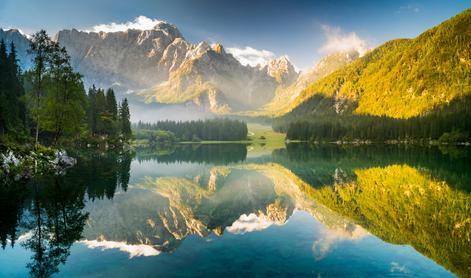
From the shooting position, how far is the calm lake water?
53.1 ft

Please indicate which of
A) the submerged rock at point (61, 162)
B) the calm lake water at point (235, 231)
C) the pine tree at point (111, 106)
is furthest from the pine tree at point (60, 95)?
the pine tree at point (111, 106)

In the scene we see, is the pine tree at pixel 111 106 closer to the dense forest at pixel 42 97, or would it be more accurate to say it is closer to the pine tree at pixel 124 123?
the pine tree at pixel 124 123

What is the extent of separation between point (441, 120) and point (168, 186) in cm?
20568

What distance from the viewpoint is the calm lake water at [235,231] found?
637 inches

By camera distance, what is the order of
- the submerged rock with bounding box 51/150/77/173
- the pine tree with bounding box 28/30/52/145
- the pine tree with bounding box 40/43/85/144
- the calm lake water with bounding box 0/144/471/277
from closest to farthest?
the calm lake water with bounding box 0/144/471/277 → the submerged rock with bounding box 51/150/77/173 → the pine tree with bounding box 28/30/52/145 → the pine tree with bounding box 40/43/85/144

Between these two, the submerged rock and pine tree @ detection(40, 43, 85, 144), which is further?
pine tree @ detection(40, 43, 85, 144)

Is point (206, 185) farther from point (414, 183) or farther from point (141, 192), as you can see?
point (414, 183)

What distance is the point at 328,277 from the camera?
1497cm

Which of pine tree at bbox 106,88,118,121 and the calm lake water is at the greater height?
pine tree at bbox 106,88,118,121

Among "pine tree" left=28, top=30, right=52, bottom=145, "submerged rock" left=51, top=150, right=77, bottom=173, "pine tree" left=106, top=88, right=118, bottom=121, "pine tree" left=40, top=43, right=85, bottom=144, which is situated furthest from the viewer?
"pine tree" left=106, top=88, right=118, bottom=121

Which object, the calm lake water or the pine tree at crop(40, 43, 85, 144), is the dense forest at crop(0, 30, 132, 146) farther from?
the calm lake water

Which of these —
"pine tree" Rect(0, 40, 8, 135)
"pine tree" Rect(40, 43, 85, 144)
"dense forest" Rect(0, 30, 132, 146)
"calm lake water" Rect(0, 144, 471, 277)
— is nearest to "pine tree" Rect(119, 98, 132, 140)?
"dense forest" Rect(0, 30, 132, 146)

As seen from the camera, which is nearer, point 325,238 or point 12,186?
point 325,238

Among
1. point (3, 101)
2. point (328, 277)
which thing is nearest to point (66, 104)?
point (3, 101)
